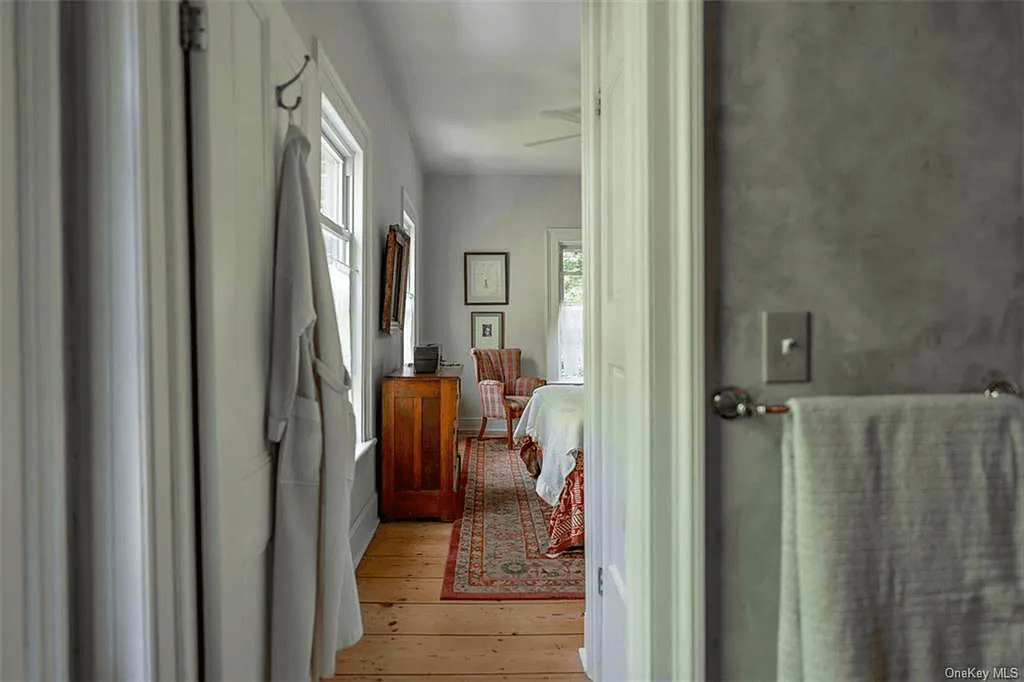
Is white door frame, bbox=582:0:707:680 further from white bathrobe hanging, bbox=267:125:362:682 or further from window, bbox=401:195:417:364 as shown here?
window, bbox=401:195:417:364

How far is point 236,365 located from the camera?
1.33 metres

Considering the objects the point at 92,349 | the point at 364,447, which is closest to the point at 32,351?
the point at 92,349

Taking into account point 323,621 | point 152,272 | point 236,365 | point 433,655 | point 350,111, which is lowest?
point 433,655

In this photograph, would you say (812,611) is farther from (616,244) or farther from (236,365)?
(236,365)

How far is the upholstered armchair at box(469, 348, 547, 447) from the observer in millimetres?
5762

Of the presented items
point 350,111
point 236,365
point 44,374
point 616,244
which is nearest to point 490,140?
point 350,111

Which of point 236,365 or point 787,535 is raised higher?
point 236,365

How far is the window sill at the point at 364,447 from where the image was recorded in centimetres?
316

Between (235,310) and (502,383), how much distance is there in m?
4.84

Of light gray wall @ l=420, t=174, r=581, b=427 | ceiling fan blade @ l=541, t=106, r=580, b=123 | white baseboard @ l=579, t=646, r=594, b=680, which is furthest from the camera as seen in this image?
light gray wall @ l=420, t=174, r=581, b=427

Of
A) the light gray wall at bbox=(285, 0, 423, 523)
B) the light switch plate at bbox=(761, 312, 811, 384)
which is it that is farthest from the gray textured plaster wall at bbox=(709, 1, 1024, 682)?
the light gray wall at bbox=(285, 0, 423, 523)

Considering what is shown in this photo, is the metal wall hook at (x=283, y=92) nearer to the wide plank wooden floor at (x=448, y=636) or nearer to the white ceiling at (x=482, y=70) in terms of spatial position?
the wide plank wooden floor at (x=448, y=636)

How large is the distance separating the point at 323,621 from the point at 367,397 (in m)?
1.86

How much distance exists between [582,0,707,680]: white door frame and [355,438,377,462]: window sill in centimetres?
217
